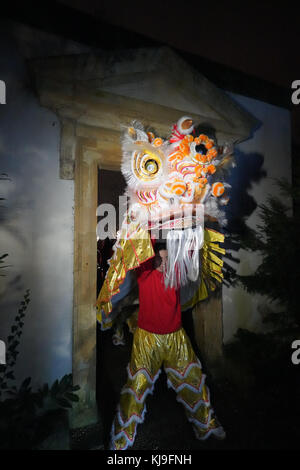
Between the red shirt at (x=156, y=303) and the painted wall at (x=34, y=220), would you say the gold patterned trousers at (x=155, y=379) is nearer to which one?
the red shirt at (x=156, y=303)

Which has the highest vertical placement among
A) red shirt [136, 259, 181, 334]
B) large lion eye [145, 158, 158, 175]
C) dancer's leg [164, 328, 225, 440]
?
large lion eye [145, 158, 158, 175]

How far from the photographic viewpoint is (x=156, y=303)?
7.60ft

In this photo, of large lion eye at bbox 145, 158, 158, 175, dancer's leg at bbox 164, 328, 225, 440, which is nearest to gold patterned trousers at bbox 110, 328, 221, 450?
dancer's leg at bbox 164, 328, 225, 440

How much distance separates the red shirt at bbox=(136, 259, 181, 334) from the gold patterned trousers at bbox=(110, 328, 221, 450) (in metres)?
0.09

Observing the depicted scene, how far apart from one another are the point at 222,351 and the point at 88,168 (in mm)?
3148

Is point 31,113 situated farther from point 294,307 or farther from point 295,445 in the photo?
point 295,445

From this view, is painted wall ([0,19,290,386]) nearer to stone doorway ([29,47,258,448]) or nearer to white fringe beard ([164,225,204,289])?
stone doorway ([29,47,258,448])

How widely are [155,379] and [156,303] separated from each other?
763 millimetres

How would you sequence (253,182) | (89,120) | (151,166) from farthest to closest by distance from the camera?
(253,182)
(89,120)
(151,166)

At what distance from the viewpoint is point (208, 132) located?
10.0 ft

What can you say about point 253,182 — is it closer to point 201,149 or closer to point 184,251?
point 201,149

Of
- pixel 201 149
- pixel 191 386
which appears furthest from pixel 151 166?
pixel 191 386

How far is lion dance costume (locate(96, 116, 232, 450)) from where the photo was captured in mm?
1842
